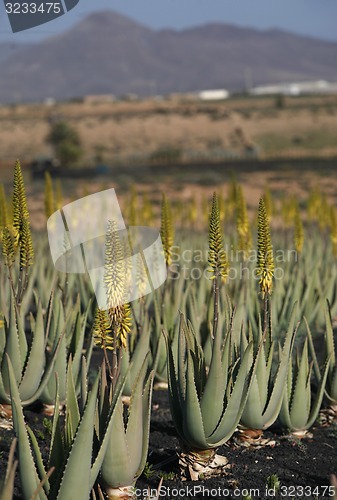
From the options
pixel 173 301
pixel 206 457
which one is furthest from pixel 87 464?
pixel 173 301

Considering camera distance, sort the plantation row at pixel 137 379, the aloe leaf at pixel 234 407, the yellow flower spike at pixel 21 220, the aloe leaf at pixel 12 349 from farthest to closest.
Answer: the aloe leaf at pixel 12 349
the yellow flower spike at pixel 21 220
the aloe leaf at pixel 234 407
the plantation row at pixel 137 379

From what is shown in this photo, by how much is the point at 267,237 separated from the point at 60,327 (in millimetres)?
2320

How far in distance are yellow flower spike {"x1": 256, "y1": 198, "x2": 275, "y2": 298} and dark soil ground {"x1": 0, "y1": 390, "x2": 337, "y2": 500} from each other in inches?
43.2

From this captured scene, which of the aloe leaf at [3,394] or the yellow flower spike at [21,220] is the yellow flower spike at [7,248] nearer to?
Answer: the yellow flower spike at [21,220]

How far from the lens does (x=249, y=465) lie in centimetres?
450

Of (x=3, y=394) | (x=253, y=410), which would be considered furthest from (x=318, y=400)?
(x=3, y=394)

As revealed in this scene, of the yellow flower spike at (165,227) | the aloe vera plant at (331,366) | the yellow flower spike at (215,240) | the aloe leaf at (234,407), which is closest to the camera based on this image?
the yellow flower spike at (215,240)

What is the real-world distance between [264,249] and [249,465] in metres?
1.38

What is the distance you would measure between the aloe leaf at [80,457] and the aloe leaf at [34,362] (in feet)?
5.19

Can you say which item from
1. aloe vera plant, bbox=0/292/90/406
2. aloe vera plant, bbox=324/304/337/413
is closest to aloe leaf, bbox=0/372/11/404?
aloe vera plant, bbox=0/292/90/406

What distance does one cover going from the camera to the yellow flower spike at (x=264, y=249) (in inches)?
163

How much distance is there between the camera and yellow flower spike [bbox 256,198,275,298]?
4.14 meters

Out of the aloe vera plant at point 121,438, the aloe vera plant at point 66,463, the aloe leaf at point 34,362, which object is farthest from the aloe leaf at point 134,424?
the aloe leaf at point 34,362

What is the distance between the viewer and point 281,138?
60.5 meters
